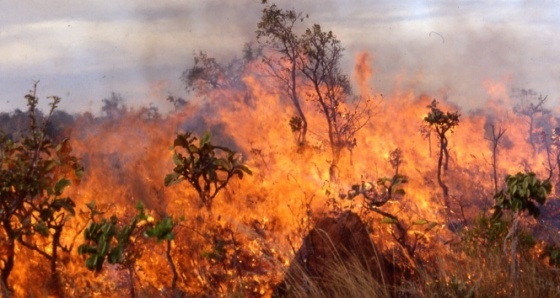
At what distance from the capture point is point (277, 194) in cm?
1220

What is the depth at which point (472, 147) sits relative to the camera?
23.1 metres

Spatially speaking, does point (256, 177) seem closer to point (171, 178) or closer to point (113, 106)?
point (171, 178)

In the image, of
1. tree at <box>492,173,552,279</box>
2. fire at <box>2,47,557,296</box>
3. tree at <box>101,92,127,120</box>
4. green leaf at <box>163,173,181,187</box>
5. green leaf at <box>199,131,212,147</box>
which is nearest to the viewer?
tree at <box>492,173,552,279</box>

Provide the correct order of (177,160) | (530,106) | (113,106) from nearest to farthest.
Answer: (177,160) → (113,106) → (530,106)

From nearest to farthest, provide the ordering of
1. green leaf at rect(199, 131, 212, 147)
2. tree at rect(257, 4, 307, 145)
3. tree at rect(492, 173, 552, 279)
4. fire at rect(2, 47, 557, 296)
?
1. tree at rect(492, 173, 552, 279)
2. green leaf at rect(199, 131, 212, 147)
3. fire at rect(2, 47, 557, 296)
4. tree at rect(257, 4, 307, 145)

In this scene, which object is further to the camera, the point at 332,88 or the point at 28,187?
the point at 332,88

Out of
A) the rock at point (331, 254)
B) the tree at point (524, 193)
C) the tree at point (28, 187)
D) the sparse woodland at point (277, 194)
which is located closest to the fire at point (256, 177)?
the sparse woodland at point (277, 194)

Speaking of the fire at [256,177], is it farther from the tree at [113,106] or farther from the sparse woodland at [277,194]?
the tree at [113,106]

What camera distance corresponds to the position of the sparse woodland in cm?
618

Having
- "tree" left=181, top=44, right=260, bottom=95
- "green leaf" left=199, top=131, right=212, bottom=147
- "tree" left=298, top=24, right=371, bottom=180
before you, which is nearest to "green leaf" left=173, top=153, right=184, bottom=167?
"green leaf" left=199, top=131, right=212, bottom=147

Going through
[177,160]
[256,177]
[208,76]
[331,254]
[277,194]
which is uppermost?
[208,76]

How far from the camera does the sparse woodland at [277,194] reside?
618 centimetres

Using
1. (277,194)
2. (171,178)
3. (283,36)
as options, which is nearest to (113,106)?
(283,36)

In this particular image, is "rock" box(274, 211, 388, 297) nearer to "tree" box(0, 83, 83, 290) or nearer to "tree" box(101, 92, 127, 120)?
"tree" box(0, 83, 83, 290)
